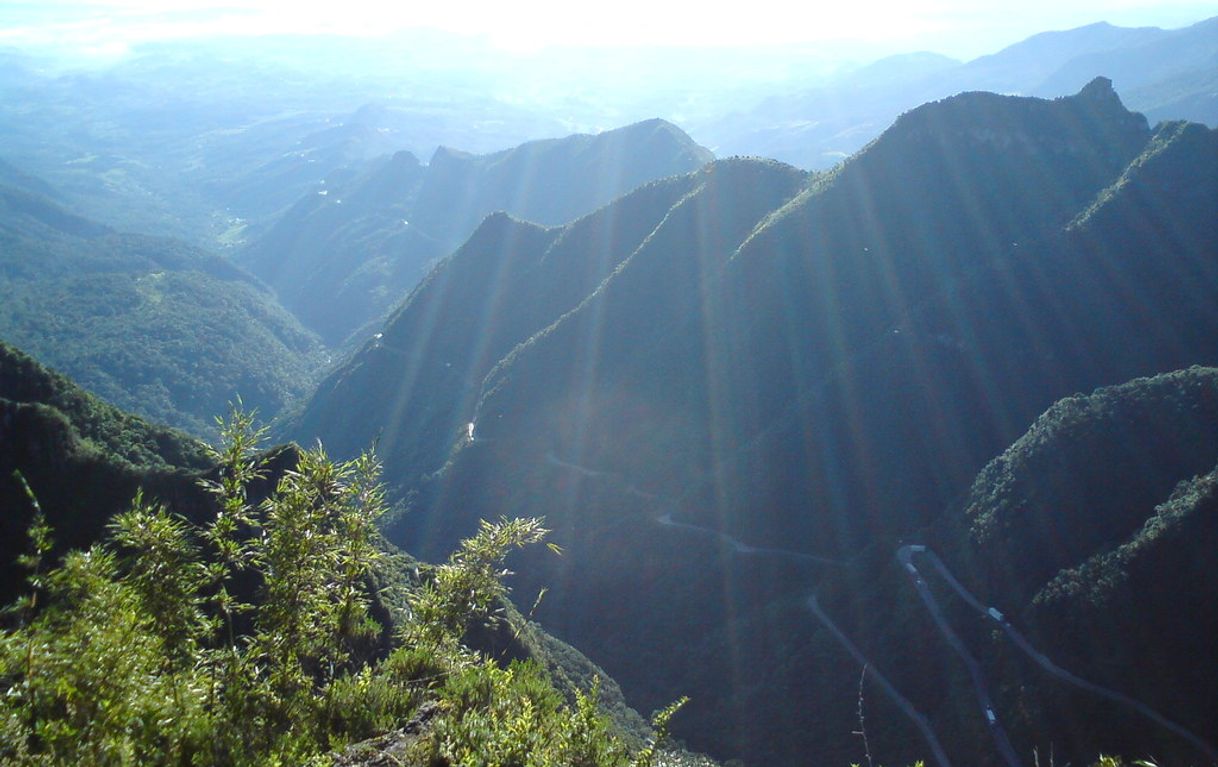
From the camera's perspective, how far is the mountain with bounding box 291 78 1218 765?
50.8 metres

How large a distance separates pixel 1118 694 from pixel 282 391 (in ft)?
420

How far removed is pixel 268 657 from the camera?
9.81 metres

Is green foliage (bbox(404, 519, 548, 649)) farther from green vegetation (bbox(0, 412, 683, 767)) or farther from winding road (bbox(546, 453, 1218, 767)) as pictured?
winding road (bbox(546, 453, 1218, 767))

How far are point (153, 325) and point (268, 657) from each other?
471ft

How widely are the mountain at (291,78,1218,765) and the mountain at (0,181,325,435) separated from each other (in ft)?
169

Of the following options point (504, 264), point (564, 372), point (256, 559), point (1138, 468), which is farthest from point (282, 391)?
point (256, 559)

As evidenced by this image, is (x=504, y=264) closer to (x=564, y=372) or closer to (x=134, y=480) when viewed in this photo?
(x=564, y=372)

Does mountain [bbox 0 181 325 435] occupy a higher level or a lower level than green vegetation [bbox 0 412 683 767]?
lower

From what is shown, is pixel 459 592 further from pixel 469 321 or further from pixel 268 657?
pixel 469 321

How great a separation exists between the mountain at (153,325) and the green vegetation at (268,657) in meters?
116

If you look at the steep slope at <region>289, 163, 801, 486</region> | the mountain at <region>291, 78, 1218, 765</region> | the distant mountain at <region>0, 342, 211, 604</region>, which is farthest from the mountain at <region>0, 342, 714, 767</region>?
the steep slope at <region>289, 163, 801, 486</region>

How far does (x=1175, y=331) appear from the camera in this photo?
5881 centimetres

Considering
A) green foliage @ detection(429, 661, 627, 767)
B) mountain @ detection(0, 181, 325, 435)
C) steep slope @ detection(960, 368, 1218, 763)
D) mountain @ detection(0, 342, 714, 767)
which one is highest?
green foliage @ detection(429, 661, 627, 767)

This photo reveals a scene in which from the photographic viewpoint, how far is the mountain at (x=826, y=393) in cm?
5078
